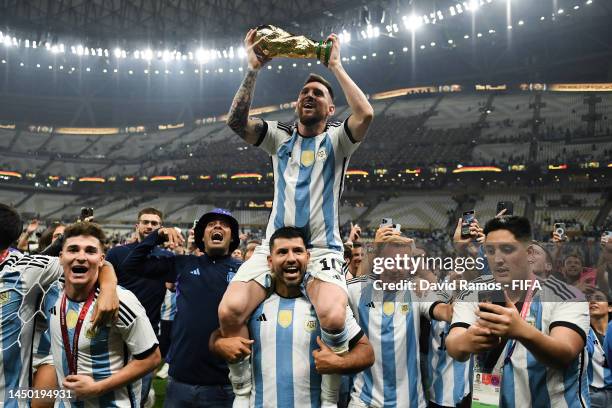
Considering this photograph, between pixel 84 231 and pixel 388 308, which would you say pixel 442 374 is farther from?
pixel 84 231

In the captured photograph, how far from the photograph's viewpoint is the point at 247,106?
3203 mm

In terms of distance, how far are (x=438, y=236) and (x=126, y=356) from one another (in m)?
23.0

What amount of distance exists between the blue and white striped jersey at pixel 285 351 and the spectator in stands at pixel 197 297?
0.70 meters

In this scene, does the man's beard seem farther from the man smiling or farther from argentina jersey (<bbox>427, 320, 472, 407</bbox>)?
argentina jersey (<bbox>427, 320, 472, 407</bbox>)

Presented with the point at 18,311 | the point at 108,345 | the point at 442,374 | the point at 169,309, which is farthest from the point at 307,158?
the point at 169,309

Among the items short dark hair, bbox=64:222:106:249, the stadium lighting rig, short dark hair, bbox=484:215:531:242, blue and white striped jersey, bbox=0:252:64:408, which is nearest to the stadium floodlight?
the stadium lighting rig

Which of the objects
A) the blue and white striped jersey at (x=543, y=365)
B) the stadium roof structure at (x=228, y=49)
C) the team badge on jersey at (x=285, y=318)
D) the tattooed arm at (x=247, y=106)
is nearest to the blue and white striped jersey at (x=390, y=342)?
the team badge on jersey at (x=285, y=318)

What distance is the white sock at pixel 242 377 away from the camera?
280cm

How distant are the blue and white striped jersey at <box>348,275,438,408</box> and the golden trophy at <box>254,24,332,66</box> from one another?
165 cm

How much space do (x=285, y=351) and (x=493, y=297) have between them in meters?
1.33

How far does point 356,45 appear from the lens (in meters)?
33.8

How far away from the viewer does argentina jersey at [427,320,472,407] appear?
380cm

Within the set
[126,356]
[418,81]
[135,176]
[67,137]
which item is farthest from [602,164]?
[67,137]

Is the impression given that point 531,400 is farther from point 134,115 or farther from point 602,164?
point 134,115
